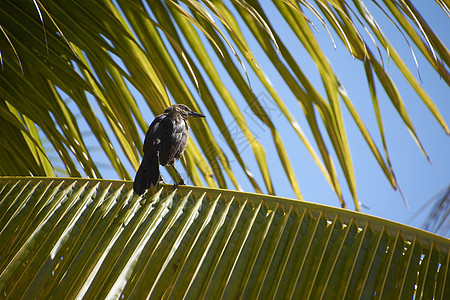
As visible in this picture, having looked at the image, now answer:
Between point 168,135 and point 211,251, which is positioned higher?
point 168,135

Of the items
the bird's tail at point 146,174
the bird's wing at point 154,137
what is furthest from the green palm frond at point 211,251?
the bird's wing at point 154,137

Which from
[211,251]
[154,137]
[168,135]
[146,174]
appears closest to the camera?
[211,251]

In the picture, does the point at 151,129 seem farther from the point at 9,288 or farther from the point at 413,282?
the point at 413,282

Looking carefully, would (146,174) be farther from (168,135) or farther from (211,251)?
(168,135)

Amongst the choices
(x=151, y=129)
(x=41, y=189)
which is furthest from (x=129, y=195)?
(x=151, y=129)

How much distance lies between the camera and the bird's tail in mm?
1796

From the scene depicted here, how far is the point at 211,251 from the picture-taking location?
4.61ft

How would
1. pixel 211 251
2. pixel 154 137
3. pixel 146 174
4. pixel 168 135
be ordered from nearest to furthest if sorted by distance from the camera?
1. pixel 211 251
2. pixel 146 174
3. pixel 154 137
4. pixel 168 135

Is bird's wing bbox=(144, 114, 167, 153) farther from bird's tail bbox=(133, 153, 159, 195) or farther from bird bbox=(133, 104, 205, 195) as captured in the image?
bird's tail bbox=(133, 153, 159, 195)

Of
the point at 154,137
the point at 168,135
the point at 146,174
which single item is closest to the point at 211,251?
the point at 146,174

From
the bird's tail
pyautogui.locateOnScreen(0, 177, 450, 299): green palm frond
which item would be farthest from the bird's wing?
pyautogui.locateOnScreen(0, 177, 450, 299): green palm frond

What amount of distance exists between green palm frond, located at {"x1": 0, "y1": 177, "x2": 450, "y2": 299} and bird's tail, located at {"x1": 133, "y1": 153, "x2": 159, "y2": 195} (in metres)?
0.12

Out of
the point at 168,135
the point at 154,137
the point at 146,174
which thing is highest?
the point at 168,135

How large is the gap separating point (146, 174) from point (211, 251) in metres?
0.62
